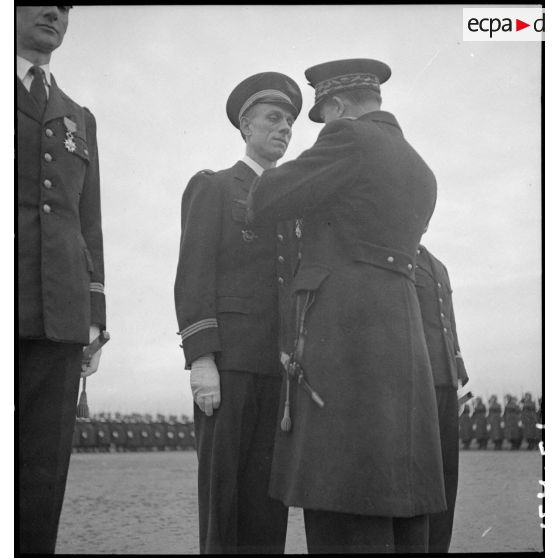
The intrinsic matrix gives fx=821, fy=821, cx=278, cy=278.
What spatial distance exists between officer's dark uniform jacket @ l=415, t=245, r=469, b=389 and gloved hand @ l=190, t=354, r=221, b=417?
1416 mm

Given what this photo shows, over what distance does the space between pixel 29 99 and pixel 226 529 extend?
2018mm

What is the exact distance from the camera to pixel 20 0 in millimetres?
3551

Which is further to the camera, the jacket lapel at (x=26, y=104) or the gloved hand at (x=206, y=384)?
the gloved hand at (x=206, y=384)

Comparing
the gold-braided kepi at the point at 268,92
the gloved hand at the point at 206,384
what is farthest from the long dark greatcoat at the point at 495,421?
the gloved hand at the point at 206,384

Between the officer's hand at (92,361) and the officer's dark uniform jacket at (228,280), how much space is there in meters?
0.39

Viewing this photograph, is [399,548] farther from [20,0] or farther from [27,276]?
[20,0]

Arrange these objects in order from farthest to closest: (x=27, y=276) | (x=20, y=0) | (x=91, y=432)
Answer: (x=91, y=432) < (x=20, y=0) < (x=27, y=276)

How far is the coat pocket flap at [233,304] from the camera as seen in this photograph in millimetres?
3719

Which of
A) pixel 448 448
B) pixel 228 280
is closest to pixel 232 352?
pixel 228 280

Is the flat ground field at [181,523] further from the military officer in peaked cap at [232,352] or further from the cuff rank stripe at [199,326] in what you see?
the cuff rank stripe at [199,326]

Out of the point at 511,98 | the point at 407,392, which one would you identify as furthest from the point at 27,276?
the point at 511,98

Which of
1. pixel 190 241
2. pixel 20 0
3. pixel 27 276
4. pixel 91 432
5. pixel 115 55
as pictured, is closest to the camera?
pixel 27 276

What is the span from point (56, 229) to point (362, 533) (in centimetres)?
171

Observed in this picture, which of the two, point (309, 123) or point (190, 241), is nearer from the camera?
point (190, 241)
